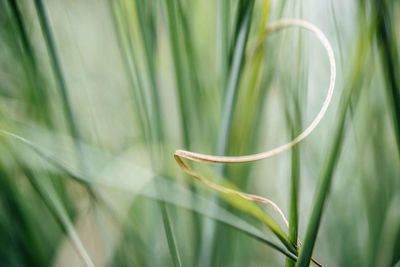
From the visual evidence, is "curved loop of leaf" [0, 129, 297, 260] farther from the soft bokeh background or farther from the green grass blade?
the green grass blade

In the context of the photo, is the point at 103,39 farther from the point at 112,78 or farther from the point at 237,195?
the point at 237,195

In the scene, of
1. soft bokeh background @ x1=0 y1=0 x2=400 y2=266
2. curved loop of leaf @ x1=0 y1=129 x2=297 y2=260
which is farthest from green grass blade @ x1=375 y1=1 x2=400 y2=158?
curved loop of leaf @ x1=0 y1=129 x2=297 y2=260

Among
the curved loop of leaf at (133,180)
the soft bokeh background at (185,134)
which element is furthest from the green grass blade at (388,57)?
the curved loop of leaf at (133,180)

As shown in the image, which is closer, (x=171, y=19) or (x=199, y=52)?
(x=171, y=19)

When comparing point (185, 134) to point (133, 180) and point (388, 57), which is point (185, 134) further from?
point (388, 57)

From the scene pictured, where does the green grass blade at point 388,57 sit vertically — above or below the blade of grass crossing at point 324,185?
above

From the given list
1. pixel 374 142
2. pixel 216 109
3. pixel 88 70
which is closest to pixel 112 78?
pixel 88 70

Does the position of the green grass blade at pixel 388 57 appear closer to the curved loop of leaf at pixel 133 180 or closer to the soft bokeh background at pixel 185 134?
the soft bokeh background at pixel 185 134
